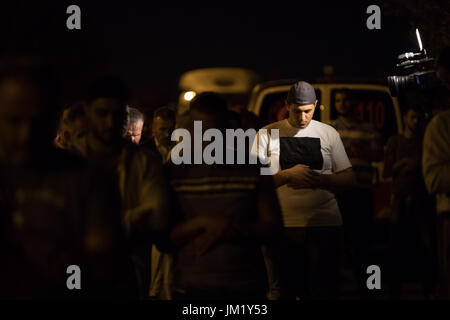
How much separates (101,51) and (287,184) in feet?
133

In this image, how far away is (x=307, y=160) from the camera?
7.82 m

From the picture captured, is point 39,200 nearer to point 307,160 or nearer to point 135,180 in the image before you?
point 135,180

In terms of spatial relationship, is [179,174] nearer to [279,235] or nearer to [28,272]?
[279,235]

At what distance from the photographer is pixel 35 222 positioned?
Answer: 13.8 feet

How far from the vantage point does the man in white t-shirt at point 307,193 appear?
771 centimetres

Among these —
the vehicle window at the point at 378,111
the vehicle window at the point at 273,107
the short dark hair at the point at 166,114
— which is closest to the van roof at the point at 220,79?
the vehicle window at the point at 273,107

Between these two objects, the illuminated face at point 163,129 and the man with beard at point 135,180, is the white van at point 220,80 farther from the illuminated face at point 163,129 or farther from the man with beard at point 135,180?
the man with beard at point 135,180

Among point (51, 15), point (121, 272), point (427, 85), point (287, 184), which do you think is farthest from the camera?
point (51, 15)

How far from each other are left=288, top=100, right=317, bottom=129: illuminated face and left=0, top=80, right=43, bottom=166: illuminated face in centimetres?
388

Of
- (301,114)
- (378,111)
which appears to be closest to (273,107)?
(378,111)

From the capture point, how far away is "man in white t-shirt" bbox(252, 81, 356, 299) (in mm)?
7707

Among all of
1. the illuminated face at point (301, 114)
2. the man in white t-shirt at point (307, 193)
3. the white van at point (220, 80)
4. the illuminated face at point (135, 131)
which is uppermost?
the white van at point (220, 80)
